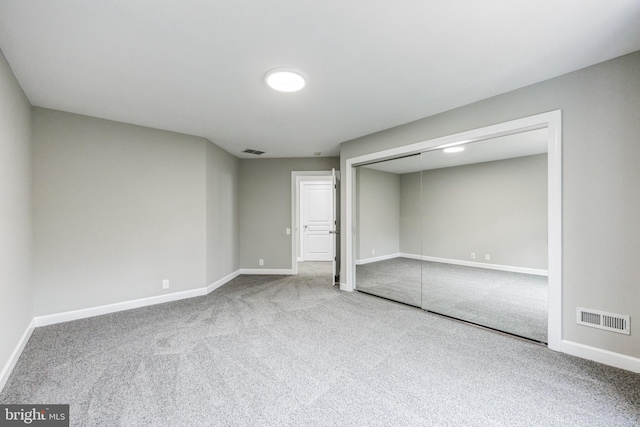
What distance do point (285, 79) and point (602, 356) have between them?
136 inches

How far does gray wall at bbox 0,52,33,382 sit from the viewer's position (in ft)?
6.16

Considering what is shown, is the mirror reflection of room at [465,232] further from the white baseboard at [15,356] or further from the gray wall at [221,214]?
the white baseboard at [15,356]

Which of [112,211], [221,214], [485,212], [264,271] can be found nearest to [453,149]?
[485,212]

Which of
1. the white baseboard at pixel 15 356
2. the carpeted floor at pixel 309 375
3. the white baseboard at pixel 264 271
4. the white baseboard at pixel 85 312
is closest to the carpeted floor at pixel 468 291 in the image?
the carpeted floor at pixel 309 375

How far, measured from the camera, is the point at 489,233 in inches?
151

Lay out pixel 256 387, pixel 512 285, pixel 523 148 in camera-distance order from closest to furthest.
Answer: pixel 256 387 < pixel 523 148 < pixel 512 285

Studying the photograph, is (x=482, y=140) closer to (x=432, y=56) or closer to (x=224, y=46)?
(x=432, y=56)

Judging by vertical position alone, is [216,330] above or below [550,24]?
below

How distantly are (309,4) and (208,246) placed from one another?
3.51m

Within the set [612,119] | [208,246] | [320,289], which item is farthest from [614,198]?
[208,246]

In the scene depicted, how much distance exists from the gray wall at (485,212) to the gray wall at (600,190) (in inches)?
22.5

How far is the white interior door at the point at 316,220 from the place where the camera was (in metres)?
7.04

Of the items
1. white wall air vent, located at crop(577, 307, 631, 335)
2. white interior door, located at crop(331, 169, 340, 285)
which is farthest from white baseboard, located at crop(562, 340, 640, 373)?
white interior door, located at crop(331, 169, 340, 285)

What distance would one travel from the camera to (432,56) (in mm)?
1907
